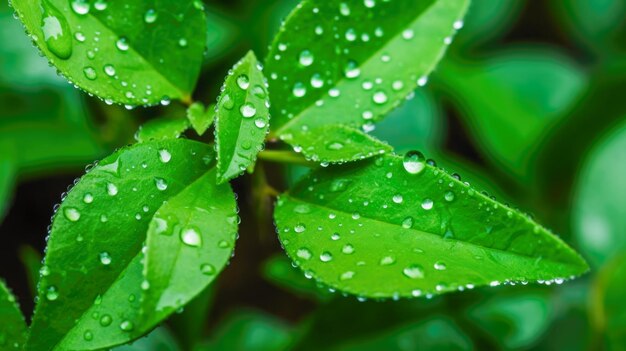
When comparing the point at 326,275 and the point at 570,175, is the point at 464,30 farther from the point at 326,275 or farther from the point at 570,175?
the point at 326,275

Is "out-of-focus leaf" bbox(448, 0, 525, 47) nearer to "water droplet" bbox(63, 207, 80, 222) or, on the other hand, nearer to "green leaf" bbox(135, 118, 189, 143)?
"green leaf" bbox(135, 118, 189, 143)

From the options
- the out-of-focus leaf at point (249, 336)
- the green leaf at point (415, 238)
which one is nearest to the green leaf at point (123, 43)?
the green leaf at point (415, 238)

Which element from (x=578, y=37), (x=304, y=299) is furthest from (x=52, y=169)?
(x=578, y=37)

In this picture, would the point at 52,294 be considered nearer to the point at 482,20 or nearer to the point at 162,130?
the point at 162,130

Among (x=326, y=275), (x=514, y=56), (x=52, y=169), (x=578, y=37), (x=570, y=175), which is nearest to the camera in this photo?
(x=326, y=275)

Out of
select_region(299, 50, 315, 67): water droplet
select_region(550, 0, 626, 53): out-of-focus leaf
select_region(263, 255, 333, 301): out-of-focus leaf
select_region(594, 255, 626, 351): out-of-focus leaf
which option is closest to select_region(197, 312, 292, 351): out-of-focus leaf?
select_region(263, 255, 333, 301): out-of-focus leaf
